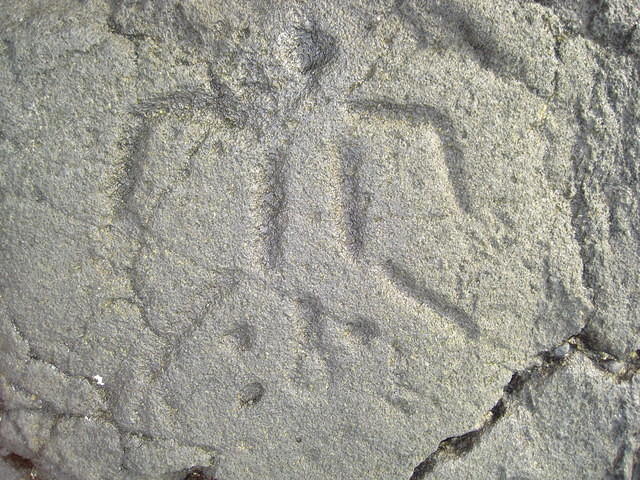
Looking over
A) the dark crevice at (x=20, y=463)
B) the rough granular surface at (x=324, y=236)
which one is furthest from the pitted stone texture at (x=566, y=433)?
the dark crevice at (x=20, y=463)

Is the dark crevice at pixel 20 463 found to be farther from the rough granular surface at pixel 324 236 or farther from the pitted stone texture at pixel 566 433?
A: the pitted stone texture at pixel 566 433

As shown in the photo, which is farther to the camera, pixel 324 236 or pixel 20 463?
pixel 20 463

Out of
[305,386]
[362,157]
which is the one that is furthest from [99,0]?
[305,386]

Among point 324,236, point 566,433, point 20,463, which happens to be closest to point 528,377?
point 566,433

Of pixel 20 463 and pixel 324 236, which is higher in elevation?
pixel 324 236

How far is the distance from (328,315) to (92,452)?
0.57 metres

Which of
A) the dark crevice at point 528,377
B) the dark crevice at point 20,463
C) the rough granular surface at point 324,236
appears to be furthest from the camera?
the dark crevice at point 20,463

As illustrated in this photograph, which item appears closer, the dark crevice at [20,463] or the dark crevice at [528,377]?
the dark crevice at [528,377]

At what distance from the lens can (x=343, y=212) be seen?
1.06 metres

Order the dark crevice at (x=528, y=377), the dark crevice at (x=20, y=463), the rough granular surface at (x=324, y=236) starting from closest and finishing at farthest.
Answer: the rough granular surface at (x=324, y=236) < the dark crevice at (x=528, y=377) < the dark crevice at (x=20, y=463)

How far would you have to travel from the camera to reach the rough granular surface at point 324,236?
1.01m

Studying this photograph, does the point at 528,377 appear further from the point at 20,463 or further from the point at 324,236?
the point at 20,463

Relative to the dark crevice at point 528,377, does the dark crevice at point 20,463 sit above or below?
below

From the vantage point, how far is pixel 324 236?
107cm
